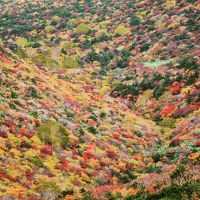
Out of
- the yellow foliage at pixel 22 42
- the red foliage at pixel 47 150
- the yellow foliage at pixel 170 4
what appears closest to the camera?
the red foliage at pixel 47 150

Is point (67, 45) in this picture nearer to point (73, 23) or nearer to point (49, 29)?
point (49, 29)

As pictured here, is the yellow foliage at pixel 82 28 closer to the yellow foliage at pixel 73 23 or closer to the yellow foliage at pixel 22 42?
the yellow foliage at pixel 73 23

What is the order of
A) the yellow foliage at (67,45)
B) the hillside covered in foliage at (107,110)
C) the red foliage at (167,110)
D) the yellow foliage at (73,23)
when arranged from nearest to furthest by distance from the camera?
the hillside covered in foliage at (107,110) < the red foliage at (167,110) < the yellow foliage at (67,45) < the yellow foliage at (73,23)

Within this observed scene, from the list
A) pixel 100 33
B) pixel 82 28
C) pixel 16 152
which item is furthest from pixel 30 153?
pixel 82 28

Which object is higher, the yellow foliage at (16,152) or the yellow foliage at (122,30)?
the yellow foliage at (16,152)

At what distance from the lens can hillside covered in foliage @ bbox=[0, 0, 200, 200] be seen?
73.9ft

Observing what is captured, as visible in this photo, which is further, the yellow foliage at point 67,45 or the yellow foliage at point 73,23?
the yellow foliage at point 73,23

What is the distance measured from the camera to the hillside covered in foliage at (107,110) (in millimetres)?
22531

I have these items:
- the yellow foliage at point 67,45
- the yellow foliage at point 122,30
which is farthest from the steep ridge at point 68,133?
the yellow foliage at point 122,30

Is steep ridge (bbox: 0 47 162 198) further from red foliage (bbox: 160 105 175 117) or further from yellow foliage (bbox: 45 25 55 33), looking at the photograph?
yellow foliage (bbox: 45 25 55 33)

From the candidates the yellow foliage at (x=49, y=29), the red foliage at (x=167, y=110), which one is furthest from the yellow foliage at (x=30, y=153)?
the yellow foliage at (x=49, y=29)

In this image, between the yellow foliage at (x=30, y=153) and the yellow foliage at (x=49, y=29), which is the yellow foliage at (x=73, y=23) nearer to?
the yellow foliage at (x=49, y=29)

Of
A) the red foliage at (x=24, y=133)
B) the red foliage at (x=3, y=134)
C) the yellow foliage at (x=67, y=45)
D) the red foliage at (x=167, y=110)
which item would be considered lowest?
the yellow foliage at (x=67, y=45)

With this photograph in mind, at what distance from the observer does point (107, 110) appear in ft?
136
